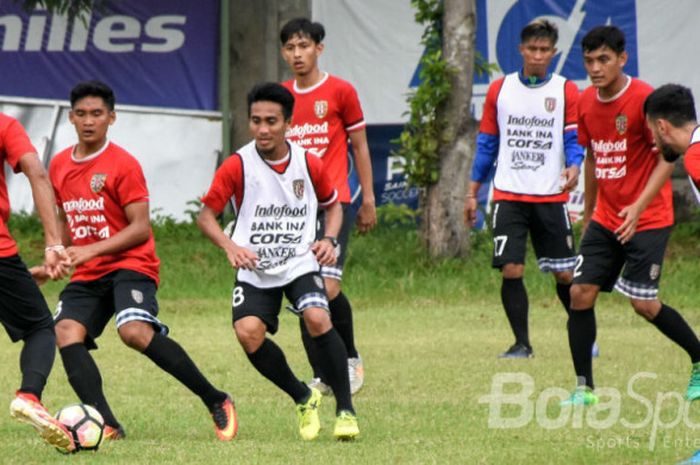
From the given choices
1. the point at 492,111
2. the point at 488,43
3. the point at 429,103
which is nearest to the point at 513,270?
the point at 492,111

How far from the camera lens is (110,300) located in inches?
329

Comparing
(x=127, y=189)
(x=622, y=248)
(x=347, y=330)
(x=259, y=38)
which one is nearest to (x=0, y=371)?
(x=347, y=330)

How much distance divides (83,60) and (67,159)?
11037mm

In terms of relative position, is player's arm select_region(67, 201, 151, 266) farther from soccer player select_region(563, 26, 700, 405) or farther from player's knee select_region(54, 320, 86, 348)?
soccer player select_region(563, 26, 700, 405)

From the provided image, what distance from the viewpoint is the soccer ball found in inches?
292

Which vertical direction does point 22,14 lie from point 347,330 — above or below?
above

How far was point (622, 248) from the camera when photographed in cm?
935

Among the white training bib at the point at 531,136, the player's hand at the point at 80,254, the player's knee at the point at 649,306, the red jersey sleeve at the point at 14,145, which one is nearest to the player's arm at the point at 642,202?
the player's knee at the point at 649,306

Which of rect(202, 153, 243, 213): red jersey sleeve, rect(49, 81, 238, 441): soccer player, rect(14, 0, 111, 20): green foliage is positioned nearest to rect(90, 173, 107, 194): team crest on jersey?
rect(49, 81, 238, 441): soccer player

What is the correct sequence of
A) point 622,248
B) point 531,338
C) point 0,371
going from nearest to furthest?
1. point 622,248
2. point 0,371
3. point 531,338

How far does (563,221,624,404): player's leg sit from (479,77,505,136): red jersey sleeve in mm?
2528

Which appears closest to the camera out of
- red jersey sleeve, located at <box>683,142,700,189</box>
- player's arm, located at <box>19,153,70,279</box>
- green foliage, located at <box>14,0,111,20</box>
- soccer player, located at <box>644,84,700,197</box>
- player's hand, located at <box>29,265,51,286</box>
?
red jersey sleeve, located at <box>683,142,700,189</box>

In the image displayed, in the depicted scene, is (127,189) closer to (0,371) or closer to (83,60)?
(0,371)

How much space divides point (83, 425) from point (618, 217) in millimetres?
3407
